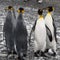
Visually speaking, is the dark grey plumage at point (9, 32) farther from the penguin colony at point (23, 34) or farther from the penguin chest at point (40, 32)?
the penguin chest at point (40, 32)

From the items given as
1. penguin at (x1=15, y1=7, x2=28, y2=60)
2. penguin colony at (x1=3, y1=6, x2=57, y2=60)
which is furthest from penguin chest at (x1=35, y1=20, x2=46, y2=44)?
penguin at (x1=15, y1=7, x2=28, y2=60)

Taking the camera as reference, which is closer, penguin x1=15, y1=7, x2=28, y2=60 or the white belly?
penguin x1=15, y1=7, x2=28, y2=60

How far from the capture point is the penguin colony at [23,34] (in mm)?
5453

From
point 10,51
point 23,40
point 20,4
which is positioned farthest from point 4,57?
point 20,4

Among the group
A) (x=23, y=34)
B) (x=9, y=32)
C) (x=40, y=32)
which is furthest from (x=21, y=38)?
(x=40, y=32)

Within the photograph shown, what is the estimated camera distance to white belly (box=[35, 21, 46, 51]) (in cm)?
584

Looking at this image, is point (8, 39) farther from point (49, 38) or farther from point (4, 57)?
point (49, 38)

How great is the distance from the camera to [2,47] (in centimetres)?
653

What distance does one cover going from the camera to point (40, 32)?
5.86 metres

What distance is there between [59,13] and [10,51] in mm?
6078

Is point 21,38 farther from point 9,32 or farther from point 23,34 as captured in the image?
point 9,32

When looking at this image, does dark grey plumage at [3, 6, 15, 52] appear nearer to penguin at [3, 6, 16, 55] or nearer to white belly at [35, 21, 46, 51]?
penguin at [3, 6, 16, 55]

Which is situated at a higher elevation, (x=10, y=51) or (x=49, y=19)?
(x=49, y=19)

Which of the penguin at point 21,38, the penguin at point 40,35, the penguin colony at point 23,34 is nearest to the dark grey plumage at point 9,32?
the penguin colony at point 23,34
